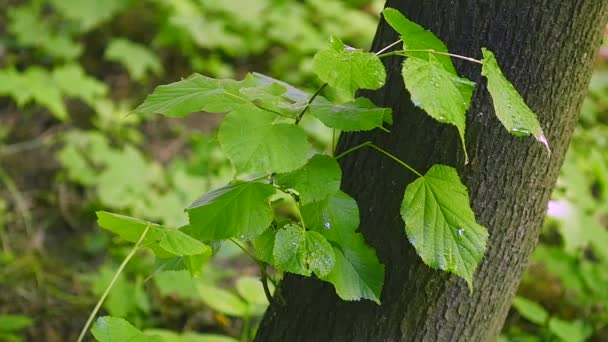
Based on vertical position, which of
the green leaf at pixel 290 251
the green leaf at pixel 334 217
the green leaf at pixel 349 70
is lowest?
the green leaf at pixel 290 251

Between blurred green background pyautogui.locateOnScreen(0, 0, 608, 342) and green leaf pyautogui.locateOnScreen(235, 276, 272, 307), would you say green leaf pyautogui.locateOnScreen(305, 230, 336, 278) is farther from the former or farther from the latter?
green leaf pyautogui.locateOnScreen(235, 276, 272, 307)

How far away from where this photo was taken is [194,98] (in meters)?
0.94

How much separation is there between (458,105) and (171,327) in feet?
5.70

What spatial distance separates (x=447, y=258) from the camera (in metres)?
0.89

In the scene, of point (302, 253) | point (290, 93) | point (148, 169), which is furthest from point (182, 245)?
point (148, 169)

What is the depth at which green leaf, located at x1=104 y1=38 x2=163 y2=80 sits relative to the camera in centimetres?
362

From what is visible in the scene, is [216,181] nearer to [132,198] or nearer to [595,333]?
[132,198]

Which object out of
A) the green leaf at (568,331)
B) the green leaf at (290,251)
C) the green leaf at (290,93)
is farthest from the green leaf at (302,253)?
the green leaf at (568,331)

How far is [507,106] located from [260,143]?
0.33m

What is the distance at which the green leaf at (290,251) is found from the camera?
91 centimetres

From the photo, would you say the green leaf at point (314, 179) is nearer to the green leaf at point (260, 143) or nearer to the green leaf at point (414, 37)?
the green leaf at point (260, 143)

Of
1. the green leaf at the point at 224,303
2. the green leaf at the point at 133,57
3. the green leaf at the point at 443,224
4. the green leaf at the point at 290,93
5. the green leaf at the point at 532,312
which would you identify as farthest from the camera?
the green leaf at the point at 133,57

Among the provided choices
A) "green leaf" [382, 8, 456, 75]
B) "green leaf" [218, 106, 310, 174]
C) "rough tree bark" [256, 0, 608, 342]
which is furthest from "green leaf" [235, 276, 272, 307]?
"green leaf" [382, 8, 456, 75]

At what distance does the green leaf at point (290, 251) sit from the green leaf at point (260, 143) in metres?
0.12
